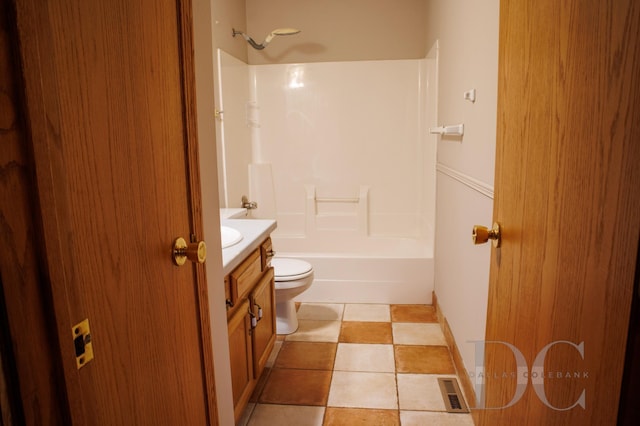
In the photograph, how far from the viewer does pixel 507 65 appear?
104cm

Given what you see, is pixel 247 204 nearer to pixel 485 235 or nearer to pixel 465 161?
pixel 465 161

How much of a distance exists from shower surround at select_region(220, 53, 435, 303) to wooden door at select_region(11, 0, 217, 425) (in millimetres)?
2609

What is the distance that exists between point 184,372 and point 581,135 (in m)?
0.96

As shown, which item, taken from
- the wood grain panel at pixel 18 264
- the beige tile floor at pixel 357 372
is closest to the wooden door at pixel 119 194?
the wood grain panel at pixel 18 264

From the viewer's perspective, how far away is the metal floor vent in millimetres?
1920

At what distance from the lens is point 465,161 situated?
203 centimetres

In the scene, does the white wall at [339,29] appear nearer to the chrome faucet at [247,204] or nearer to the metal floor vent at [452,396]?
the chrome faucet at [247,204]

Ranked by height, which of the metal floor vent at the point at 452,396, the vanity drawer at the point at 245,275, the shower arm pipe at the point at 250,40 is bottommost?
the metal floor vent at the point at 452,396

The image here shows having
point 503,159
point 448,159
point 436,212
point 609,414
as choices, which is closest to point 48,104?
point 609,414

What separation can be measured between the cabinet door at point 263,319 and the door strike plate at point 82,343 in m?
1.18

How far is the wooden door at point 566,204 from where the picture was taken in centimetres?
57

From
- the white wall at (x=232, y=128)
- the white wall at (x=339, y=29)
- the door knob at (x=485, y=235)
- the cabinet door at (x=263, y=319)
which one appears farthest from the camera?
the white wall at (x=339, y=29)

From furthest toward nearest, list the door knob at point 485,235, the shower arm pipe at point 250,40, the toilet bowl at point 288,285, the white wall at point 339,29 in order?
the white wall at point 339,29 → the shower arm pipe at point 250,40 → the toilet bowl at point 288,285 → the door knob at point 485,235

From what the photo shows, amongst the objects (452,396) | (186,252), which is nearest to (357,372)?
(452,396)
